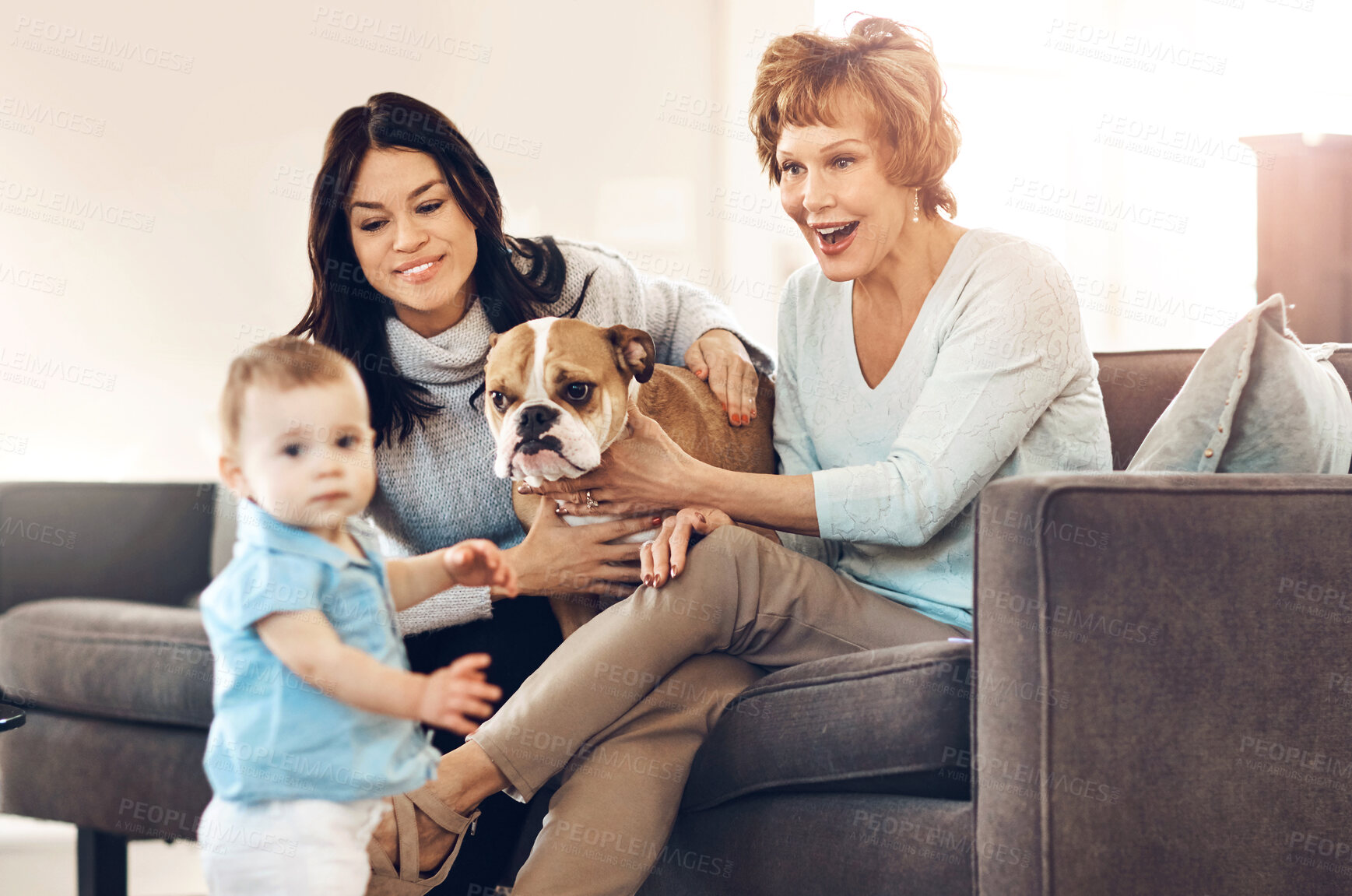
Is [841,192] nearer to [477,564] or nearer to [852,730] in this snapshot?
[852,730]

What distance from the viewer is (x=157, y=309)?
5.29ft

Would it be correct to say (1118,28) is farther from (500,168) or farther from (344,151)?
(344,151)

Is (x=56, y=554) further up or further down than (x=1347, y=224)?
further down

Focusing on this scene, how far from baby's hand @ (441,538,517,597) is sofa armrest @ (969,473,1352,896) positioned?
572 mm

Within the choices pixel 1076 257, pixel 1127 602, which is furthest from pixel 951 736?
pixel 1076 257

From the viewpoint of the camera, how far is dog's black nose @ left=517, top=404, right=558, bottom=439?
3.99ft

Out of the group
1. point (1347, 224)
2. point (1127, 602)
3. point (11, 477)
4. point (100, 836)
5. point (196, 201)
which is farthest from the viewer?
point (1347, 224)

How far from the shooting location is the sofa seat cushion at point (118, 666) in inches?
50.9

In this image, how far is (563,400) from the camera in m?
1.26

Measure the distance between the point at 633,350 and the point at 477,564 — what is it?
25.6 inches

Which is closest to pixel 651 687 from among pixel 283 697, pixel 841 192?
pixel 283 697

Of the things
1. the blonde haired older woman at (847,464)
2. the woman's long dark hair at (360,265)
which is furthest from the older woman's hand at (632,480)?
the woman's long dark hair at (360,265)

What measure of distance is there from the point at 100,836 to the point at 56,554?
560mm

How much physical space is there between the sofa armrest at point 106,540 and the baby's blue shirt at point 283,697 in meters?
1.06
